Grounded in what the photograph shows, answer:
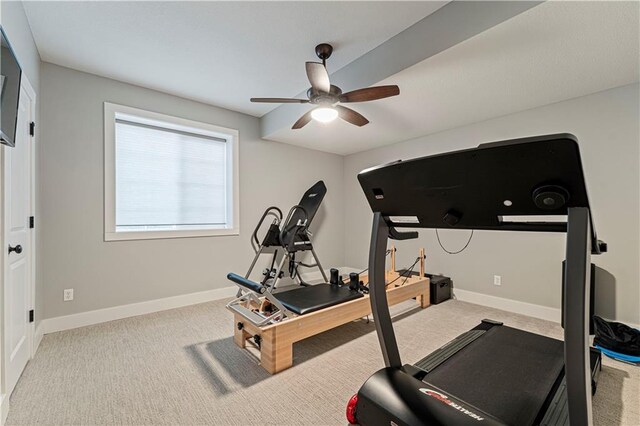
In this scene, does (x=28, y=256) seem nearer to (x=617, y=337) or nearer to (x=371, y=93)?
(x=371, y=93)

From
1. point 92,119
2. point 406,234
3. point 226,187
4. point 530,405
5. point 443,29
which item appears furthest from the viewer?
point 226,187

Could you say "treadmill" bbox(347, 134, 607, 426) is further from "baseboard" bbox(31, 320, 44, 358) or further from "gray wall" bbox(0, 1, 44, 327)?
"baseboard" bbox(31, 320, 44, 358)

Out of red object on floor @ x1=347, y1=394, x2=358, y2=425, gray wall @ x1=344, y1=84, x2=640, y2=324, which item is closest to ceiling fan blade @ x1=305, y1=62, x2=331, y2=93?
red object on floor @ x1=347, y1=394, x2=358, y2=425

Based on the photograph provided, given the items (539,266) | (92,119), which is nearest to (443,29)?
(539,266)

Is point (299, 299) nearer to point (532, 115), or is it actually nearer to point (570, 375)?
point (570, 375)

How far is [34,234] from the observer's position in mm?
2457

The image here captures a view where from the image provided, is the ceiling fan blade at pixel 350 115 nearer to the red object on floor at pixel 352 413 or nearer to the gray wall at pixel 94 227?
the gray wall at pixel 94 227

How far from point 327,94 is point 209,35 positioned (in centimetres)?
113

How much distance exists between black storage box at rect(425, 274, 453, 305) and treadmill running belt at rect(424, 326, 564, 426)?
4.75 feet

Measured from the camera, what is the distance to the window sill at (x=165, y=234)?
3.22m

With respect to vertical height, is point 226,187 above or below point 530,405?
above

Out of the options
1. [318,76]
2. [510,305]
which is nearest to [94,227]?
[318,76]

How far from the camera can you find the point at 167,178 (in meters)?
3.71

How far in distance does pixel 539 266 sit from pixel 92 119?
17.2 feet
